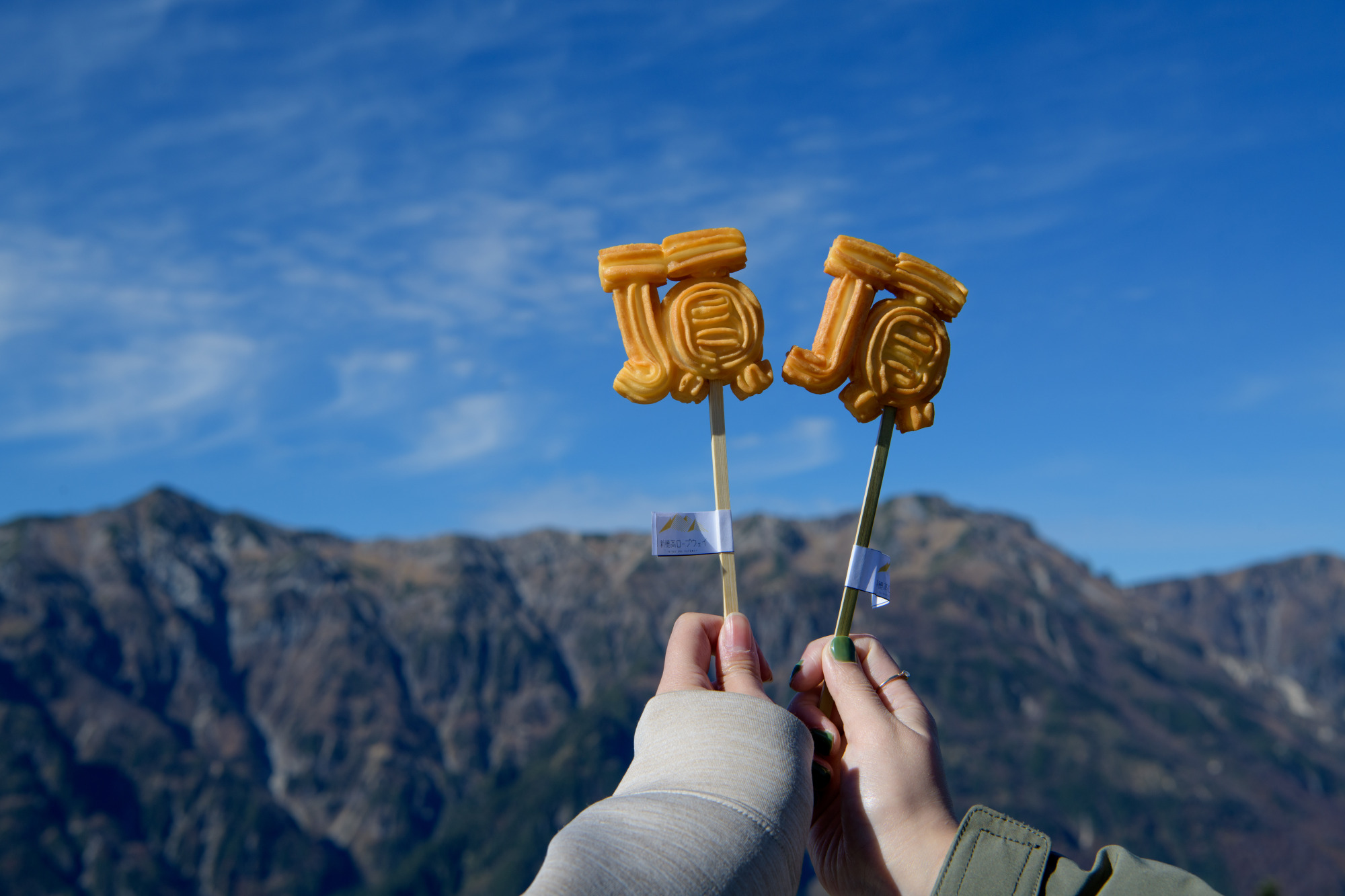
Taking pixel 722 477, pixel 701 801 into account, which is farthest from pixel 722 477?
pixel 701 801

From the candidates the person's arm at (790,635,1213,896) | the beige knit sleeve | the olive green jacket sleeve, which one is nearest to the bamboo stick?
the person's arm at (790,635,1213,896)

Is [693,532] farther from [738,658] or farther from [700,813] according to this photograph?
[700,813]

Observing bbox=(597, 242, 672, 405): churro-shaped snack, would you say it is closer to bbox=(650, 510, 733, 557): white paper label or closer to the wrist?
bbox=(650, 510, 733, 557): white paper label

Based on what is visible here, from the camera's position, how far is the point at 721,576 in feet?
24.0

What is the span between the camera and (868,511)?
302 inches

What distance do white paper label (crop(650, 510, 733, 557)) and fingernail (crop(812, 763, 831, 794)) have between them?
1597 millimetres

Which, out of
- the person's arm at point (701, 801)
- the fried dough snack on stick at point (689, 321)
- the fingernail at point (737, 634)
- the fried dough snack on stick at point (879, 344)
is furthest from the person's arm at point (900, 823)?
the fried dough snack on stick at point (689, 321)

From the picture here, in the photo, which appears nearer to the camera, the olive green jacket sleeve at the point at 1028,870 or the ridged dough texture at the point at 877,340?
the olive green jacket sleeve at the point at 1028,870

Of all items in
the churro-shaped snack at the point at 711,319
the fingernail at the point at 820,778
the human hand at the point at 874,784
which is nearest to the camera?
the human hand at the point at 874,784

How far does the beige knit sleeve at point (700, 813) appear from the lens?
3.79 metres

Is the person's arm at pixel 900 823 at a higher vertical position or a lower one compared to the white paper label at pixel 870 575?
lower

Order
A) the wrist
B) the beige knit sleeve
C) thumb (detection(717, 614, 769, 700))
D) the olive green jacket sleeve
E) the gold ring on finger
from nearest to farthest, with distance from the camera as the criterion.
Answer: the beige knit sleeve < the olive green jacket sleeve < the wrist < thumb (detection(717, 614, 769, 700)) < the gold ring on finger

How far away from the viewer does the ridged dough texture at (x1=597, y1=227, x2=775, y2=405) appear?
772 centimetres

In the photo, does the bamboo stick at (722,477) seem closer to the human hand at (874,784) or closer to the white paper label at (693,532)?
the white paper label at (693,532)
